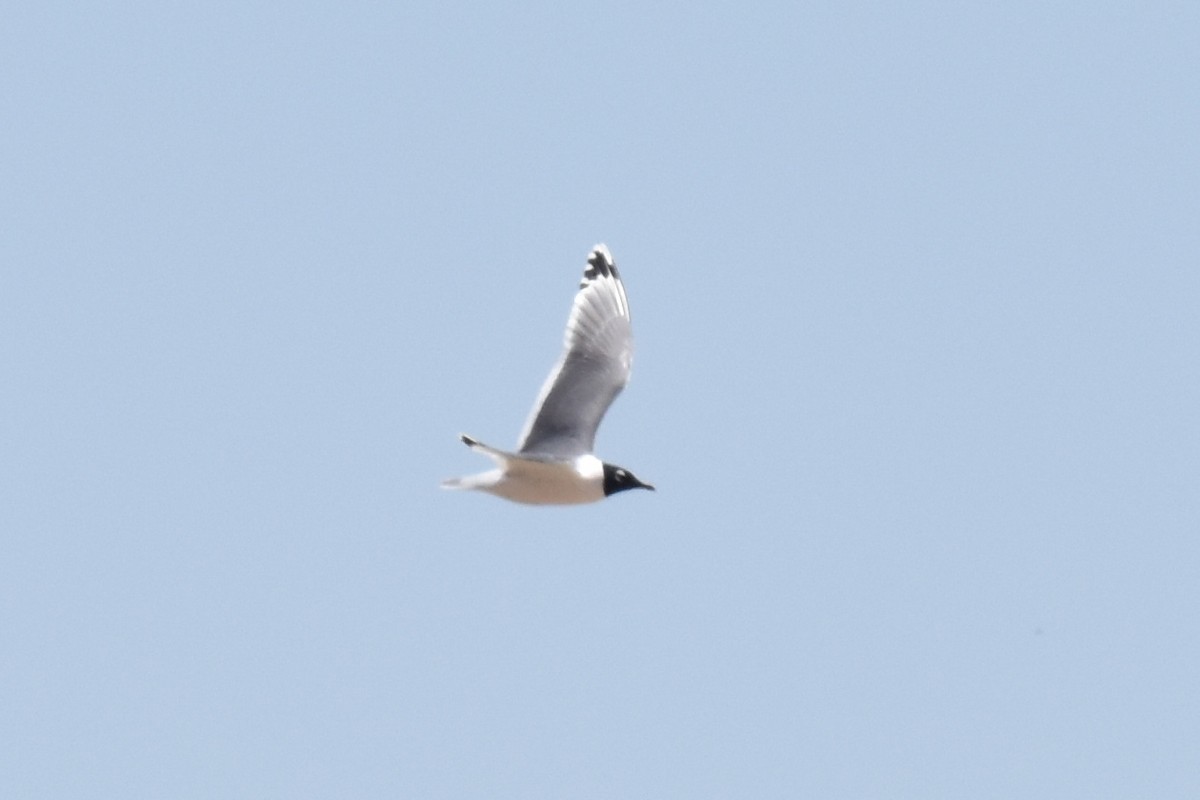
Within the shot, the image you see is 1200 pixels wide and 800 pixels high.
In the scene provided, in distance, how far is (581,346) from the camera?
1409 cm

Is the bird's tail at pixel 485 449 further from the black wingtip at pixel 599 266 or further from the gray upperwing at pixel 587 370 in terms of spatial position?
the black wingtip at pixel 599 266

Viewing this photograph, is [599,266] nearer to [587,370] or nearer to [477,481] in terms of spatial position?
[587,370]

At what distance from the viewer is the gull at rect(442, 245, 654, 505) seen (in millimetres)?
12195

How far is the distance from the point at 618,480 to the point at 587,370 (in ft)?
3.94

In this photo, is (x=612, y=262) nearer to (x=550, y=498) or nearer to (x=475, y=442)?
(x=550, y=498)

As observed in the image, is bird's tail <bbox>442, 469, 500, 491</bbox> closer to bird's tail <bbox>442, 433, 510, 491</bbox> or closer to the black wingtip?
bird's tail <bbox>442, 433, 510, 491</bbox>

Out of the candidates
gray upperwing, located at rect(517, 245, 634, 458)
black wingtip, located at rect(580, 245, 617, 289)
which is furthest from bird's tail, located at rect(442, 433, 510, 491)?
black wingtip, located at rect(580, 245, 617, 289)

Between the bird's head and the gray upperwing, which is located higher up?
the gray upperwing

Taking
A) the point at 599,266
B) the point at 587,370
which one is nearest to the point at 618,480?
the point at 587,370

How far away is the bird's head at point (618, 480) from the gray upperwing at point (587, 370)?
26 centimetres

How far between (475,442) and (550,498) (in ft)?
5.46

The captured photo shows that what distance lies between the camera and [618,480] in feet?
A: 42.7

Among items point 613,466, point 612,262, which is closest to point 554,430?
point 613,466

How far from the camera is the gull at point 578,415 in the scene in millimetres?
12195
